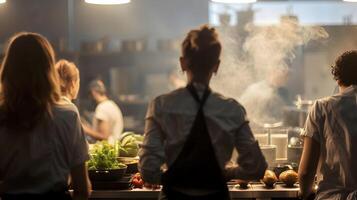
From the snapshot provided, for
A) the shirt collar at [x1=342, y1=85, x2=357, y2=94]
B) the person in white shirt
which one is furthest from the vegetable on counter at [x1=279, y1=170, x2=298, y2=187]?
the person in white shirt

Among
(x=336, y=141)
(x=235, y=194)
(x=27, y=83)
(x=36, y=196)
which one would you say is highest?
(x=27, y=83)

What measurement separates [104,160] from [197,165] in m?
1.10

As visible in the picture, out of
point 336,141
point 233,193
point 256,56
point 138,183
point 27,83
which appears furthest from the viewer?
point 256,56

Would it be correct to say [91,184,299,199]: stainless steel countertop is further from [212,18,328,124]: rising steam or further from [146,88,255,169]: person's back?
[212,18,328,124]: rising steam

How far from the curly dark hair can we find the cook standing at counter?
73 centimetres

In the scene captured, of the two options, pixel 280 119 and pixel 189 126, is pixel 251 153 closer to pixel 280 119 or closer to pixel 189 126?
pixel 189 126

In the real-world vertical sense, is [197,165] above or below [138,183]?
above

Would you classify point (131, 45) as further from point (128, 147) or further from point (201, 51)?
point (201, 51)

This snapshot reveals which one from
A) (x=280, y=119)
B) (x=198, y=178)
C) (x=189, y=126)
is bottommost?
(x=280, y=119)

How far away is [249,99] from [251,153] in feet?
8.38

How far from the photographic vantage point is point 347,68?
284 cm

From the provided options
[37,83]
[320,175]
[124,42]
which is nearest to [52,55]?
[37,83]

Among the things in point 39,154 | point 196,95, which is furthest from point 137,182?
point 196,95

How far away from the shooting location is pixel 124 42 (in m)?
7.45
